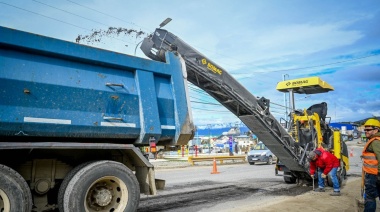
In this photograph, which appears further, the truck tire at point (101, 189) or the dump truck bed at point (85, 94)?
the truck tire at point (101, 189)

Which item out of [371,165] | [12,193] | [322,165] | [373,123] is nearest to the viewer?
[12,193]

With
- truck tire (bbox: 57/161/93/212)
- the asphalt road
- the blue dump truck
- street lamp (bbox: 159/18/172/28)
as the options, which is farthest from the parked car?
truck tire (bbox: 57/161/93/212)

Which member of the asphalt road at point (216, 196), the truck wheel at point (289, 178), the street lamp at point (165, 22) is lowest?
the asphalt road at point (216, 196)

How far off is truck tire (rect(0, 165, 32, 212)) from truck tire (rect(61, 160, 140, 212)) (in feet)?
1.68

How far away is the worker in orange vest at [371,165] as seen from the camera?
447cm

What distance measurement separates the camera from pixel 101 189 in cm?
407

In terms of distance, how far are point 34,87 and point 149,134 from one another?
1.72 meters

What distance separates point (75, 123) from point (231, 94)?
4825mm

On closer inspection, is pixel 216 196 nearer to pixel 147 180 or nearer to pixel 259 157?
pixel 147 180

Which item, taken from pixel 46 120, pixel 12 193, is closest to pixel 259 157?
pixel 46 120

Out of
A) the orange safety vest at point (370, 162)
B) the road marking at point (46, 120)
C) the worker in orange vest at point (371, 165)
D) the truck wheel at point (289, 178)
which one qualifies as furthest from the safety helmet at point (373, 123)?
the truck wheel at point (289, 178)

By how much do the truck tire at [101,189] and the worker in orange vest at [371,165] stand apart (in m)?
3.55

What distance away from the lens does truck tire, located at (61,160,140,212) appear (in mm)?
3727

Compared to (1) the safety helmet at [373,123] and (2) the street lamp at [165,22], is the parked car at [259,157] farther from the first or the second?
(1) the safety helmet at [373,123]
